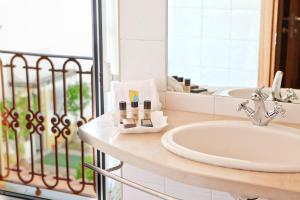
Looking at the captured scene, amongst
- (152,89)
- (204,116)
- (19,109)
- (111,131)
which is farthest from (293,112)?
(19,109)

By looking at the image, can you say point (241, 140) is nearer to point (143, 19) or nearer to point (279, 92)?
point (279, 92)

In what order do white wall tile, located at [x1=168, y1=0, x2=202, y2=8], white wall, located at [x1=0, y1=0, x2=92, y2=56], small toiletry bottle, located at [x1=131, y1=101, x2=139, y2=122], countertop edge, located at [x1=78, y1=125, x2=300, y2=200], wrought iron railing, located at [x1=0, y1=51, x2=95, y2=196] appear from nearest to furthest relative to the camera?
countertop edge, located at [x1=78, y1=125, x2=300, y2=200] < small toiletry bottle, located at [x1=131, y1=101, x2=139, y2=122] < white wall tile, located at [x1=168, y1=0, x2=202, y2=8] < wrought iron railing, located at [x1=0, y1=51, x2=95, y2=196] < white wall, located at [x1=0, y1=0, x2=92, y2=56]

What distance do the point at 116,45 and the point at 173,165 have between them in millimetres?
836

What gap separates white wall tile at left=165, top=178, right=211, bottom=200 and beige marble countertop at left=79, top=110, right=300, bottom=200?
1.08ft

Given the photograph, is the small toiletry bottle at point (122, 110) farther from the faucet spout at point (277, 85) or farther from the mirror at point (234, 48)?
the faucet spout at point (277, 85)

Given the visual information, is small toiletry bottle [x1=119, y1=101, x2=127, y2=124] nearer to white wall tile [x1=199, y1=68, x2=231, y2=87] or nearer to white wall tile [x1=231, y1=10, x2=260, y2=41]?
white wall tile [x1=199, y1=68, x2=231, y2=87]

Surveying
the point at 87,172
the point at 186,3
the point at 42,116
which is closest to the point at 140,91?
the point at 186,3

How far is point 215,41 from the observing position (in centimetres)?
199

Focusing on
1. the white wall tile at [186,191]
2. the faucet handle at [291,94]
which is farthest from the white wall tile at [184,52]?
the white wall tile at [186,191]

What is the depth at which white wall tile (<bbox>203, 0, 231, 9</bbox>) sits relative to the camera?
193cm

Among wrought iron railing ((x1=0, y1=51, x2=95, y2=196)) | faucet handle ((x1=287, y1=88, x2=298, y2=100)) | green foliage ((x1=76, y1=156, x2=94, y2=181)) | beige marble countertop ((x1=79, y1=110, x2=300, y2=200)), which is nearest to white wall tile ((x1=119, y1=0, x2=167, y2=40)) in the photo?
beige marble countertop ((x1=79, y1=110, x2=300, y2=200))

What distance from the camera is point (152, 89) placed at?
2.04 meters

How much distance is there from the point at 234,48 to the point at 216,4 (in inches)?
7.2

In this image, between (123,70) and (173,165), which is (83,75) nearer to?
(123,70)
